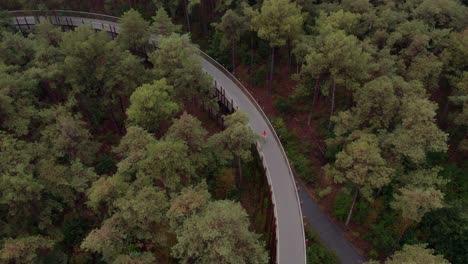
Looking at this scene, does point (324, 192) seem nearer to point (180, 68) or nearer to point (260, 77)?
point (260, 77)

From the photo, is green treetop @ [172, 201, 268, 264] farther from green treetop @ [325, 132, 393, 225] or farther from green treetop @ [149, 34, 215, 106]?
green treetop @ [149, 34, 215, 106]

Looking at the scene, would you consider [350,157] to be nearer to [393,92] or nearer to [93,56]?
[393,92]

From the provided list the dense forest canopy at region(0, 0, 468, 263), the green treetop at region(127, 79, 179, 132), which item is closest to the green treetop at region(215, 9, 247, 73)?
the dense forest canopy at region(0, 0, 468, 263)

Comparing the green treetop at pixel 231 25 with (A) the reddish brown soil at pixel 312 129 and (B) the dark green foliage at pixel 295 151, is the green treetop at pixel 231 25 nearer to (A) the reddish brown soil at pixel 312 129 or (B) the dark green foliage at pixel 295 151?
(A) the reddish brown soil at pixel 312 129

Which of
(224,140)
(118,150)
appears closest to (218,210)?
(224,140)

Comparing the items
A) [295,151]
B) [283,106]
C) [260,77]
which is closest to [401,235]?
[295,151]
